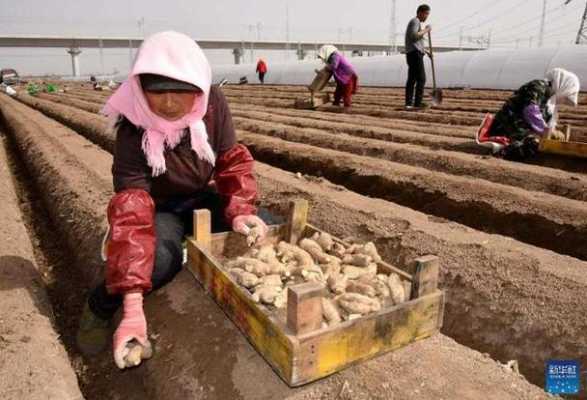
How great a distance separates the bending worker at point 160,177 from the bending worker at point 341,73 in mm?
8811

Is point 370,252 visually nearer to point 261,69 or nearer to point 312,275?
point 312,275

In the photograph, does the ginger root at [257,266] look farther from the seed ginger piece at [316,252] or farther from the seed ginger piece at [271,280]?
the seed ginger piece at [316,252]

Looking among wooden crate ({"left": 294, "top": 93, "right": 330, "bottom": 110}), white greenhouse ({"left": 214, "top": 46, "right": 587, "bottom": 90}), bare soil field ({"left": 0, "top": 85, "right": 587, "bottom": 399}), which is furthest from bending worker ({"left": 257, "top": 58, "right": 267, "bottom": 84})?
bare soil field ({"left": 0, "top": 85, "right": 587, "bottom": 399})

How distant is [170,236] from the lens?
8.88 feet

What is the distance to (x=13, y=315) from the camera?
253cm

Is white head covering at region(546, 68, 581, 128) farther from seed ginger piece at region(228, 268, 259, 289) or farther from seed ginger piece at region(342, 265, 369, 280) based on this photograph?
seed ginger piece at region(228, 268, 259, 289)

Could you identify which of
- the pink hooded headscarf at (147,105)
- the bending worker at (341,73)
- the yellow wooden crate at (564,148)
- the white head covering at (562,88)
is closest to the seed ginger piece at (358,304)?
the pink hooded headscarf at (147,105)

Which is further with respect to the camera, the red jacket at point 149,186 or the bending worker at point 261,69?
the bending worker at point 261,69

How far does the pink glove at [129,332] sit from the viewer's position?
6.95 feet

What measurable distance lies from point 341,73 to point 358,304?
9.92 m

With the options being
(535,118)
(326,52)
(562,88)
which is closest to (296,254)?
(535,118)

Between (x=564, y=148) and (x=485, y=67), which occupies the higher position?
(x=485, y=67)

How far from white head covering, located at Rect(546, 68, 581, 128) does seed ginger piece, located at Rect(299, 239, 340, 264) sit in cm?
416

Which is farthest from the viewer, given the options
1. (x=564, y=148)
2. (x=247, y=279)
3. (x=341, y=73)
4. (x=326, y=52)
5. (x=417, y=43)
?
(x=326, y=52)
